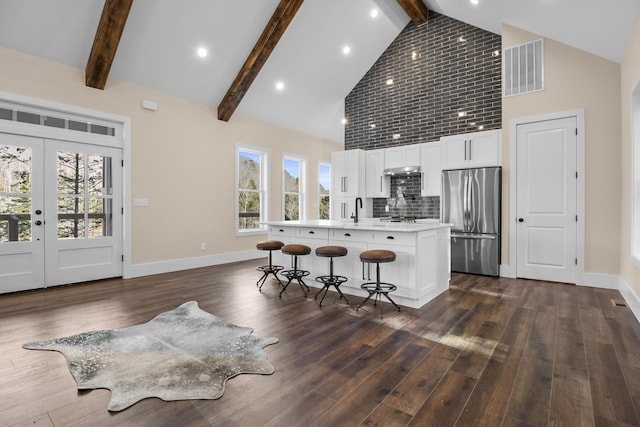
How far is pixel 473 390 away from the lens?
6.59ft

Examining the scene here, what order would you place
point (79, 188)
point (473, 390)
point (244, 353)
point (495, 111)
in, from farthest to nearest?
point (495, 111)
point (79, 188)
point (244, 353)
point (473, 390)

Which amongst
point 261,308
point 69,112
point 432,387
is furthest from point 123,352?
point 69,112

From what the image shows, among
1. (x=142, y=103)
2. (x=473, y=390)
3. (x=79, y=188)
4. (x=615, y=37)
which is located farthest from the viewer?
(x=142, y=103)

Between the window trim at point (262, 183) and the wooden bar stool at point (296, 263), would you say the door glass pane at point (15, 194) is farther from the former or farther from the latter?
the wooden bar stool at point (296, 263)

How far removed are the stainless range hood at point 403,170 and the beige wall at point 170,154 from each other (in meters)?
2.77

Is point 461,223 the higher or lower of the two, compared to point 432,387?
higher

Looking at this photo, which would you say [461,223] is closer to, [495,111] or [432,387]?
[495,111]

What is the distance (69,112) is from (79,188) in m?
1.06

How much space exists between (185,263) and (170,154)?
6.34ft

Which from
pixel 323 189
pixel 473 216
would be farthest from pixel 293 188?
pixel 473 216

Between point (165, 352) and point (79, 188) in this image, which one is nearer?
point (165, 352)

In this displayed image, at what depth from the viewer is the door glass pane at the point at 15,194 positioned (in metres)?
4.18

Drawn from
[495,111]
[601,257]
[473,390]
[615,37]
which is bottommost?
[473,390]

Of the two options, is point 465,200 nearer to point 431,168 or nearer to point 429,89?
point 431,168
